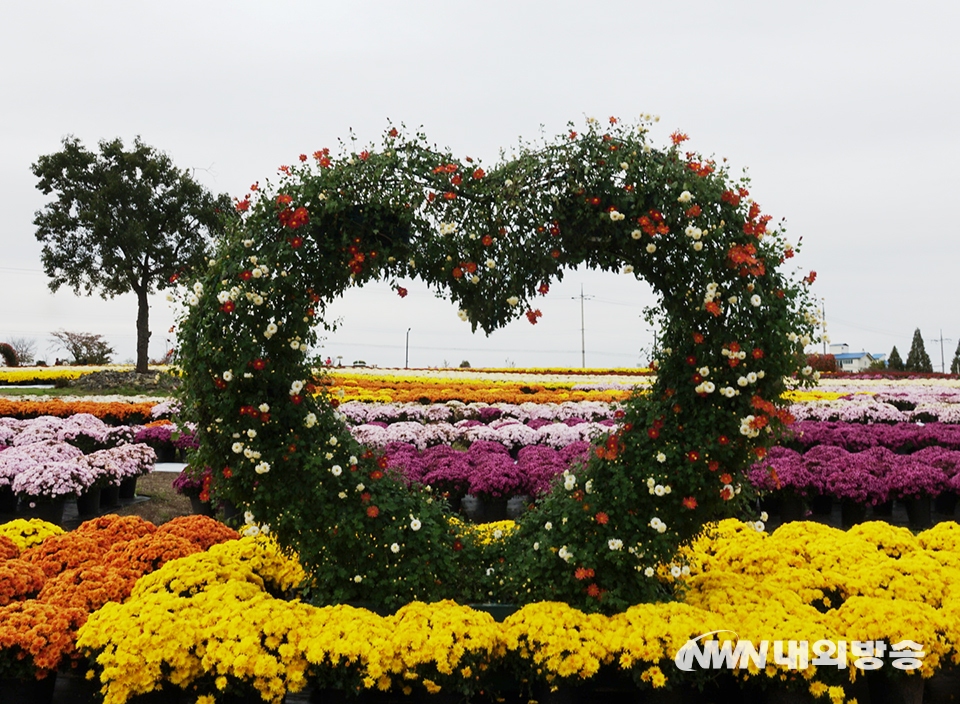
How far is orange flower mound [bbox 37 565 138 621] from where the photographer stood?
499cm

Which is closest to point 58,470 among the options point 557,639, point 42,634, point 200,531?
point 200,531

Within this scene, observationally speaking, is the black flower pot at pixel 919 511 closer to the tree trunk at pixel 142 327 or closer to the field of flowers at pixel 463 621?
the field of flowers at pixel 463 621

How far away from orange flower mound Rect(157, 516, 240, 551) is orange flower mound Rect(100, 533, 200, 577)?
177 millimetres

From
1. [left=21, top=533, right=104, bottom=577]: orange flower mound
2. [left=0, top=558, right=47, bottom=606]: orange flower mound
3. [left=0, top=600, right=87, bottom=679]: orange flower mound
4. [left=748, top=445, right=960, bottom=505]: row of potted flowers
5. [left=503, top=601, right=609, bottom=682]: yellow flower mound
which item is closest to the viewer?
[left=503, top=601, right=609, bottom=682]: yellow flower mound

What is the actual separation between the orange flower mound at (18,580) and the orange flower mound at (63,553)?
0.21 meters

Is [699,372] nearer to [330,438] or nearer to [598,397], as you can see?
[330,438]

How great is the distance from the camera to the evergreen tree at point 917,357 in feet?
168

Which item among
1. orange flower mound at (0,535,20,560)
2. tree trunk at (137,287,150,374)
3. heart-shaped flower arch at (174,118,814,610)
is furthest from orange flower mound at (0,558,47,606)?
tree trunk at (137,287,150,374)

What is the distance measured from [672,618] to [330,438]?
2.31m

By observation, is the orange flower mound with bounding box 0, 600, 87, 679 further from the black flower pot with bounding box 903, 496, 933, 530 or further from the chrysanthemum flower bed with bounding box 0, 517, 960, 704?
the black flower pot with bounding box 903, 496, 933, 530

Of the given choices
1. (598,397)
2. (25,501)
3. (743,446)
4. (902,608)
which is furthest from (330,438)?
(598,397)

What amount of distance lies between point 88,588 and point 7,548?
1.46 meters

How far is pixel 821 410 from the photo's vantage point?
16141mm

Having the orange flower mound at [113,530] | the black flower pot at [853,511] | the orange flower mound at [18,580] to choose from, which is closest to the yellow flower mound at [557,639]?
the orange flower mound at [18,580]
